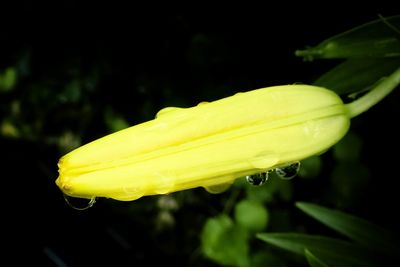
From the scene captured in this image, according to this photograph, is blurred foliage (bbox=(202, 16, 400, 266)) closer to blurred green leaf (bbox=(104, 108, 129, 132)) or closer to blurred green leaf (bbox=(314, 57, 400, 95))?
blurred green leaf (bbox=(314, 57, 400, 95))

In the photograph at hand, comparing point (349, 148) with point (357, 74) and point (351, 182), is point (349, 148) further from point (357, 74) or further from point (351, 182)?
point (357, 74)

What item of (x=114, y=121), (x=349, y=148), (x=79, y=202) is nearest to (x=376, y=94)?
(x=79, y=202)

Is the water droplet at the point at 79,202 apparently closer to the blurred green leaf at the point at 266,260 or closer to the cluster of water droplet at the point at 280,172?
the cluster of water droplet at the point at 280,172

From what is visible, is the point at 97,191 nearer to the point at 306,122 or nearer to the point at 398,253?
the point at 306,122

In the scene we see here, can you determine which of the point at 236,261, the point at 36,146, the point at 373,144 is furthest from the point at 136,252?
the point at 373,144

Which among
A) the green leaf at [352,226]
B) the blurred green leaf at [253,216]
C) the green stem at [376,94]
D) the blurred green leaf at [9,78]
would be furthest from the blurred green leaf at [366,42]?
the blurred green leaf at [9,78]
